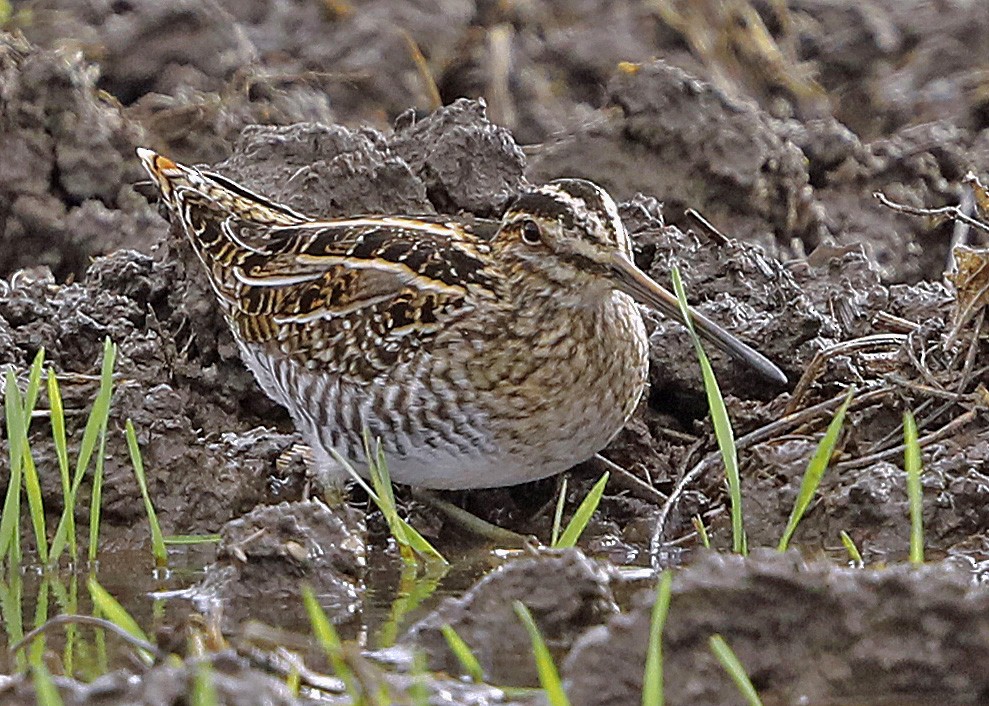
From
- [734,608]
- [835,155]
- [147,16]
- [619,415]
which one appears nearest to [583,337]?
[619,415]

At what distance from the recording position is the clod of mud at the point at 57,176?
732 cm

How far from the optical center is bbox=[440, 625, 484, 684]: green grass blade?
3629 millimetres

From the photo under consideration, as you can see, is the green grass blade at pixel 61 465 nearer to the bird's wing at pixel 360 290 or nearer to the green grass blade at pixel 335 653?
the bird's wing at pixel 360 290

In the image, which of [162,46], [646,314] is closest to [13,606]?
[646,314]

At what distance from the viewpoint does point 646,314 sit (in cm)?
608

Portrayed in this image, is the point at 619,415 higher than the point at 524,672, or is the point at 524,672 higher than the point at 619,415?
the point at 619,415

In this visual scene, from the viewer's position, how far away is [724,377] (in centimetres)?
592

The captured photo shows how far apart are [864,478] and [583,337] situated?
0.82 meters

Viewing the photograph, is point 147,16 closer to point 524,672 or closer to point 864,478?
point 864,478

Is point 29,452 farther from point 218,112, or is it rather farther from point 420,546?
point 218,112

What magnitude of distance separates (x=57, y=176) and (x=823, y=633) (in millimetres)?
4636

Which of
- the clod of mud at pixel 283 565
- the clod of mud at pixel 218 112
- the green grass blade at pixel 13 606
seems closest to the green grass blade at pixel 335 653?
the green grass blade at pixel 13 606

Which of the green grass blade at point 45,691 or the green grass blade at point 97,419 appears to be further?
the green grass blade at point 97,419

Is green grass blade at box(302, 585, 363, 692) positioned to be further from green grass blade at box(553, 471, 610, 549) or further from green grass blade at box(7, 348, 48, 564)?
green grass blade at box(7, 348, 48, 564)
